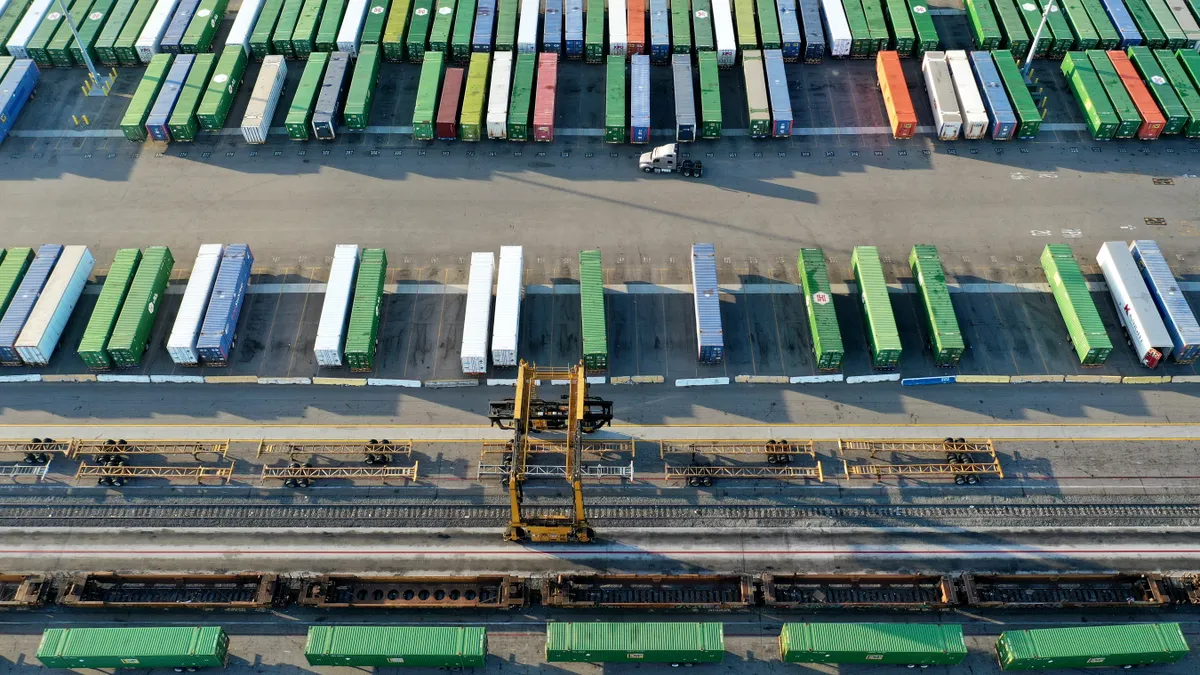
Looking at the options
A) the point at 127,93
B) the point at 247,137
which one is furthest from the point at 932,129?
the point at 127,93

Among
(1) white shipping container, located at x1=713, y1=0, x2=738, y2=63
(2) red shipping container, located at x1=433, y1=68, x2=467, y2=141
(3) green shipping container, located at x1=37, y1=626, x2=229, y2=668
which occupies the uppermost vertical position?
(1) white shipping container, located at x1=713, y1=0, x2=738, y2=63

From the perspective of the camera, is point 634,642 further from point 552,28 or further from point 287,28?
point 287,28

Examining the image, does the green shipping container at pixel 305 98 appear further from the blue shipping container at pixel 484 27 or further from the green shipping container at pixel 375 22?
the blue shipping container at pixel 484 27

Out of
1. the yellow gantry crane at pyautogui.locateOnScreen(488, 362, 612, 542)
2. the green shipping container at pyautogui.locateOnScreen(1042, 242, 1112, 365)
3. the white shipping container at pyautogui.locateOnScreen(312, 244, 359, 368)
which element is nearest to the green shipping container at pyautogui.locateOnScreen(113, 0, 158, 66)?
the white shipping container at pyautogui.locateOnScreen(312, 244, 359, 368)

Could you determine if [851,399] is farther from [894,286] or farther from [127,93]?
[127,93]

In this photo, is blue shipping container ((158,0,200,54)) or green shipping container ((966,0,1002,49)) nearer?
blue shipping container ((158,0,200,54))

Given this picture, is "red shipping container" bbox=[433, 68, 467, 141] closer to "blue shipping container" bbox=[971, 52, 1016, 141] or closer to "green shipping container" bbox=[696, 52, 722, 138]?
"green shipping container" bbox=[696, 52, 722, 138]

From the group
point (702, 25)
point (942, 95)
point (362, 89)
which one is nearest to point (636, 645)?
point (362, 89)
